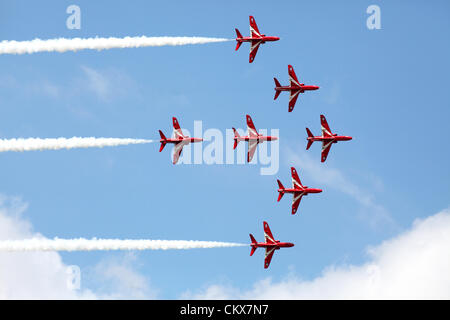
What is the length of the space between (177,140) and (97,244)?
65.9ft

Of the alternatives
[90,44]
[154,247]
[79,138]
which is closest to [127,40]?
[90,44]

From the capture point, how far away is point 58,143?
12888 cm

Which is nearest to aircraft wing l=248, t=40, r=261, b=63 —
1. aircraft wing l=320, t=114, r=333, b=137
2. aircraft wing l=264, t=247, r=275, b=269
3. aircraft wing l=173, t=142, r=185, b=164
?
aircraft wing l=320, t=114, r=333, b=137

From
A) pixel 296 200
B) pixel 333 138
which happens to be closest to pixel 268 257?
pixel 296 200

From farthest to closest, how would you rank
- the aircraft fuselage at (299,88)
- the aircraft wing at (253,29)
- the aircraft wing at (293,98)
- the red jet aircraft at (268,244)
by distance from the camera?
the aircraft wing at (293,98), the aircraft fuselage at (299,88), the aircraft wing at (253,29), the red jet aircraft at (268,244)

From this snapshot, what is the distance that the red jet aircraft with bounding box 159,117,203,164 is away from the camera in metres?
139

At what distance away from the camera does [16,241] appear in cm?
12419

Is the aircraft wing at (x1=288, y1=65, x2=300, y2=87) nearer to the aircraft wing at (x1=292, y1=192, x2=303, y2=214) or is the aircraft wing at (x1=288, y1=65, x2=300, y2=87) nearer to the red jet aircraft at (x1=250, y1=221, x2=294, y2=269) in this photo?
the aircraft wing at (x1=292, y1=192, x2=303, y2=214)

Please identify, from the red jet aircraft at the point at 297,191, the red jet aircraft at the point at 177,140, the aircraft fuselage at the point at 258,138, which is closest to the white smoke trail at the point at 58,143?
the red jet aircraft at the point at 177,140

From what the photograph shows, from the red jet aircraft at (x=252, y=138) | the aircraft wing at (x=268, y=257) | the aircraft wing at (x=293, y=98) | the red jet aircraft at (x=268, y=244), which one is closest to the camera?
the red jet aircraft at (x=268, y=244)

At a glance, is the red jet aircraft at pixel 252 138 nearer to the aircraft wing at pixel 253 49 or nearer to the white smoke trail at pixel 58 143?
the aircraft wing at pixel 253 49

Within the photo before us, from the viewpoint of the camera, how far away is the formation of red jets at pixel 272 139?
142m

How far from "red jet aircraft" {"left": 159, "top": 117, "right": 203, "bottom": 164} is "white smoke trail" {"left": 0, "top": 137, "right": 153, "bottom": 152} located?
5458 millimetres

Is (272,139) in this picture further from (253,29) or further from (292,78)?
(253,29)
